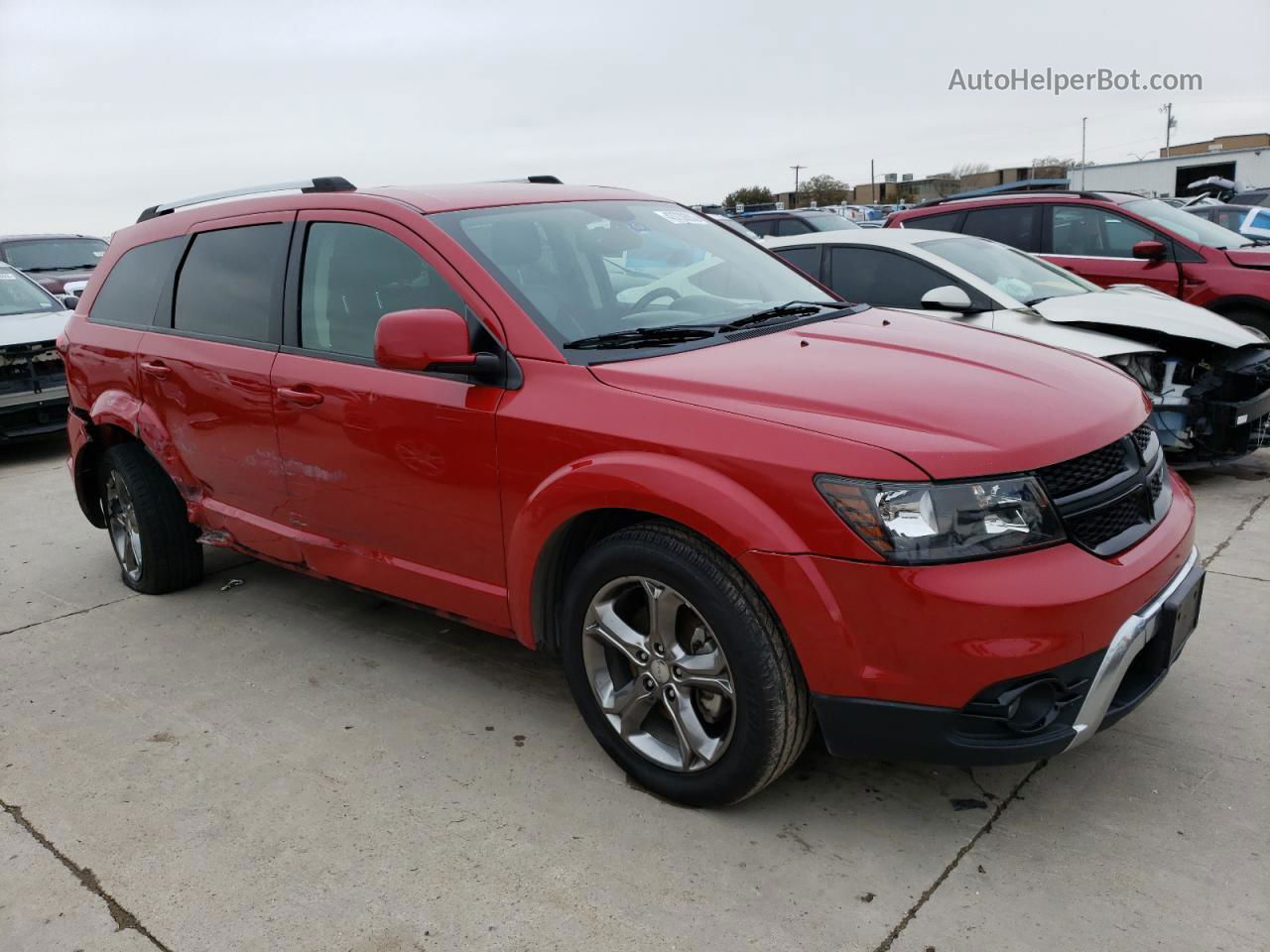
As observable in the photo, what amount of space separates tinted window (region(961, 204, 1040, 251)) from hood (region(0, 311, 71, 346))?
7529 millimetres

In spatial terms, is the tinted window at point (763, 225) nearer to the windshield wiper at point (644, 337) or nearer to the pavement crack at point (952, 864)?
the windshield wiper at point (644, 337)

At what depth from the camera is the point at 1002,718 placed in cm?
244

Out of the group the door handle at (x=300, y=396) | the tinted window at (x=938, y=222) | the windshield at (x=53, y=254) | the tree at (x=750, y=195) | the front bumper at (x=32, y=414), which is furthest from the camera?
the tree at (x=750, y=195)

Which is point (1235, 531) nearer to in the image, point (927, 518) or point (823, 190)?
point (927, 518)

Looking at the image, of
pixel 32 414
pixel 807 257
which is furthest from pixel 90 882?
pixel 32 414

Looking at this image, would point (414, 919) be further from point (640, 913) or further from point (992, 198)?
point (992, 198)

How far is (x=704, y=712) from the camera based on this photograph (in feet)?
9.44

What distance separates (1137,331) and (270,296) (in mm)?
4790

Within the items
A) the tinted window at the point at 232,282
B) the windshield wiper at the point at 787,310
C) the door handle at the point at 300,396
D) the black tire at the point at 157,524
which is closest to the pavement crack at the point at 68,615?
the black tire at the point at 157,524

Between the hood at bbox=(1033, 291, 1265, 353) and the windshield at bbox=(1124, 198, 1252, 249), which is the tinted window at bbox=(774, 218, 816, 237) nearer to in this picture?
Answer: the windshield at bbox=(1124, 198, 1252, 249)

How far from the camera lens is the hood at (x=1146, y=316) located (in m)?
5.81

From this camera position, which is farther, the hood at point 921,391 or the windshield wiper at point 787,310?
the windshield wiper at point 787,310

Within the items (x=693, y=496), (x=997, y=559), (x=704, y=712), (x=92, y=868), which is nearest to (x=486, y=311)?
(x=693, y=496)

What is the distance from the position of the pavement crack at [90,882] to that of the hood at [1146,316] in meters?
5.27
